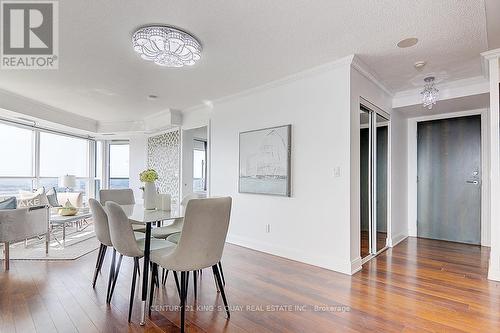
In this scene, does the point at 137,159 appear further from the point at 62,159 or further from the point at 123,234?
the point at 123,234

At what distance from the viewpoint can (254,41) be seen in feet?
8.91

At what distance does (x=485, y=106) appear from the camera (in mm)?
4324

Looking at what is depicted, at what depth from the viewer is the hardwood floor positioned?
6.65 ft

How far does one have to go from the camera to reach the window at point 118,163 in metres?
7.96

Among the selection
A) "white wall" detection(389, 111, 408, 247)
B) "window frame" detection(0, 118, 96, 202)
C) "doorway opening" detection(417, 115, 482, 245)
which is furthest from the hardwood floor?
"window frame" detection(0, 118, 96, 202)

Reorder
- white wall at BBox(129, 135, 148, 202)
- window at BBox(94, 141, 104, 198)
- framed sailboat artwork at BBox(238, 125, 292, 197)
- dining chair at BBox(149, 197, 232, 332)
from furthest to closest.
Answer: window at BBox(94, 141, 104, 198)
white wall at BBox(129, 135, 148, 202)
framed sailboat artwork at BBox(238, 125, 292, 197)
dining chair at BBox(149, 197, 232, 332)

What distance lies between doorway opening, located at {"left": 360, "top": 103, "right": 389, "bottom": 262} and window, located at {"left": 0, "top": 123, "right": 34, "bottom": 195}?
21.3 feet

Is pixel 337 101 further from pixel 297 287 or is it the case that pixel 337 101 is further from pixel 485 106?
pixel 485 106

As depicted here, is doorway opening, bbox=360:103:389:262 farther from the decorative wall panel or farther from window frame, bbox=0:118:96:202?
window frame, bbox=0:118:96:202

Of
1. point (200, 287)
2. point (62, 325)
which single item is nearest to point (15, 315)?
point (62, 325)

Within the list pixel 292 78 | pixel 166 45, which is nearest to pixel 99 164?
pixel 166 45

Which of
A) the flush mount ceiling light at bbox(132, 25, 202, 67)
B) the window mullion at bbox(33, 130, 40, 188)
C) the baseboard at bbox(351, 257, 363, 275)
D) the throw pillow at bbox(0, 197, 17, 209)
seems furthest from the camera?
the window mullion at bbox(33, 130, 40, 188)

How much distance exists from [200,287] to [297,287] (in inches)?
38.4

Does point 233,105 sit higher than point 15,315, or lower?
higher
